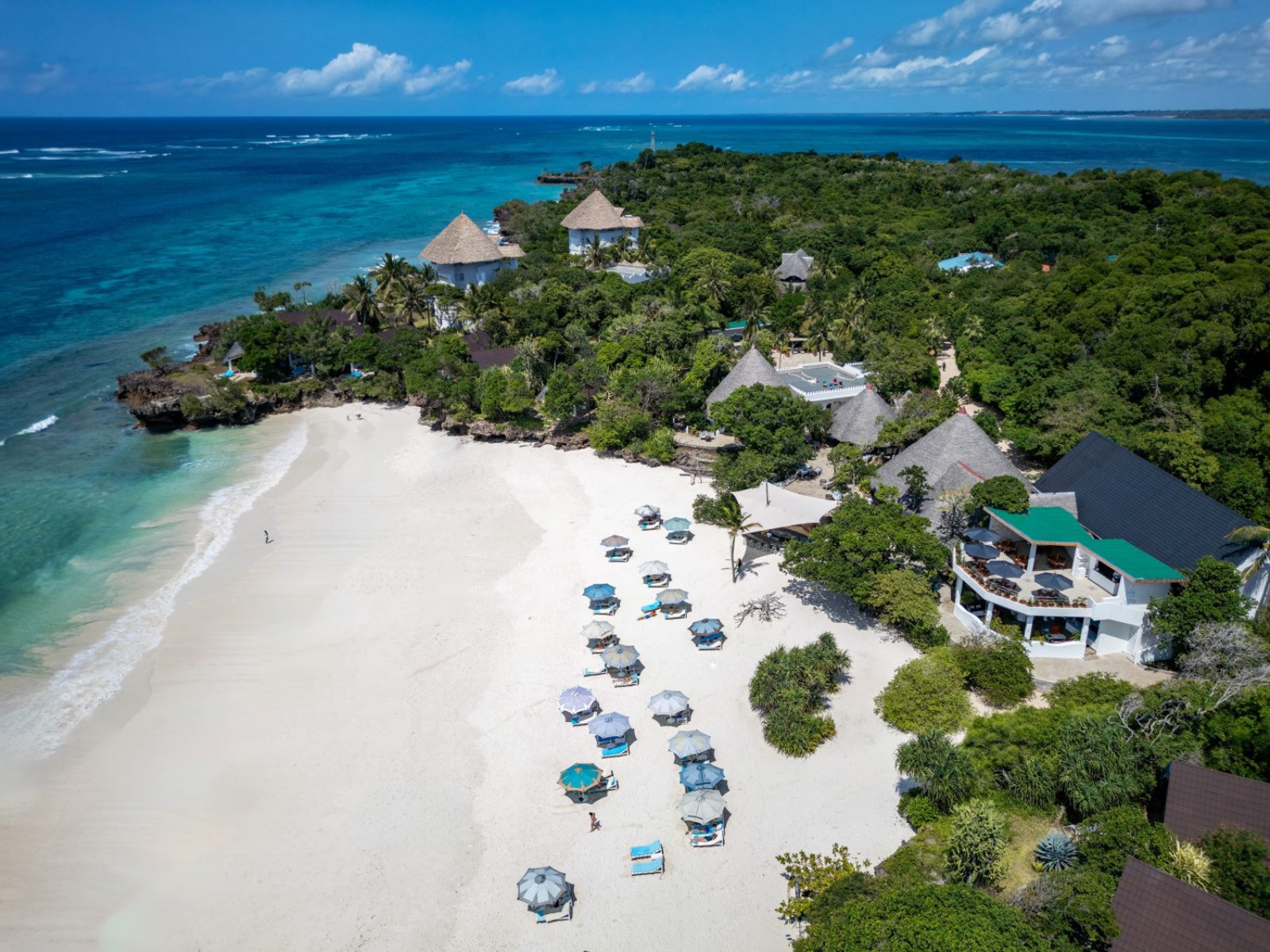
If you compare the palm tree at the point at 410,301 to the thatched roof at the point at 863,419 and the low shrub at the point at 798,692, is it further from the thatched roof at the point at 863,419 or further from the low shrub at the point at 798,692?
the low shrub at the point at 798,692

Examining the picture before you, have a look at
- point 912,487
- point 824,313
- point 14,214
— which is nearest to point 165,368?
point 824,313

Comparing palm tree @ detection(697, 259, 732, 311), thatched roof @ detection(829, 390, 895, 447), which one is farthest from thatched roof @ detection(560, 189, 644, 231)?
thatched roof @ detection(829, 390, 895, 447)

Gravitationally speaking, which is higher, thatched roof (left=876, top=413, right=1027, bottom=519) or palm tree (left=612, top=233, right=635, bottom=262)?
palm tree (left=612, top=233, right=635, bottom=262)

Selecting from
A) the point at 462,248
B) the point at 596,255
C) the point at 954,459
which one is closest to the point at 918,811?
the point at 954,459

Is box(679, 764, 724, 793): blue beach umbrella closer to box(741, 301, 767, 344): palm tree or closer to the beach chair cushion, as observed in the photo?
the beach chair cushion

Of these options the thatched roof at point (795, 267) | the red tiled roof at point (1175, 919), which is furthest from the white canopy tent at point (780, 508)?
the thatched roof at point (795, 267)

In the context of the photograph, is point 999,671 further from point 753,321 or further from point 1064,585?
point 753,321

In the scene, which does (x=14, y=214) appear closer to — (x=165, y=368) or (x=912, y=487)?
(x=165, y=368)
